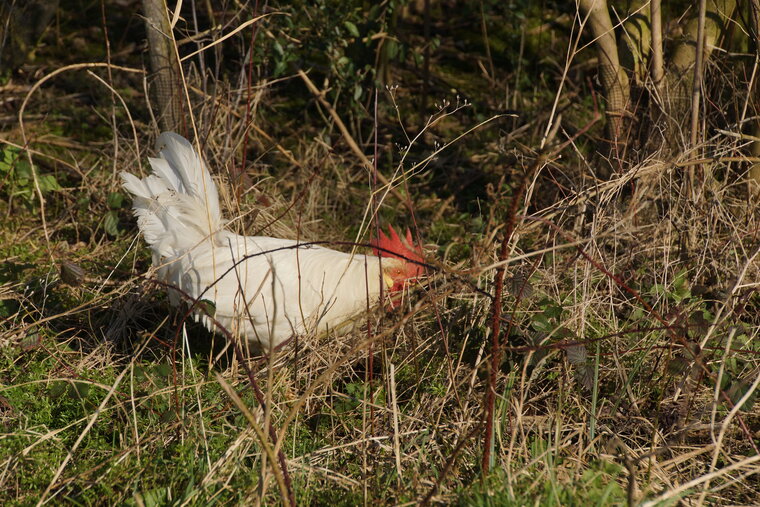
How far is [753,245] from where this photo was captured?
10.2ft

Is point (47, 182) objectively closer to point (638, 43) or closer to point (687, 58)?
point (638, 43)

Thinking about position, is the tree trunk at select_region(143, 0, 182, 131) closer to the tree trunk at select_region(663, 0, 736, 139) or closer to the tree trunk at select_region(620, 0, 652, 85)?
the tree trunk at select_region(620, 0, 652, 85)

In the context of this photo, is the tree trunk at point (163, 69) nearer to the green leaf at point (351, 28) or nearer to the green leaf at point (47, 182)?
the green leaf at point (47, 182)

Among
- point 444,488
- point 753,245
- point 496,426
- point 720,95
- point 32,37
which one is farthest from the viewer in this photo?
point 32,37

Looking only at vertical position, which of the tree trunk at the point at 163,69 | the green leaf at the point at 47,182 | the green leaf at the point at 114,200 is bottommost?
the green leaf at the point at 114,200

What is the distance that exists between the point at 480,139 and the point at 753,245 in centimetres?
230

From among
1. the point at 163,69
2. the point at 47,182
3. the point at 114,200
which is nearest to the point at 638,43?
the point at 163,69

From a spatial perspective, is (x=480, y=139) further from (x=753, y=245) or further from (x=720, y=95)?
(x=753, y=245)

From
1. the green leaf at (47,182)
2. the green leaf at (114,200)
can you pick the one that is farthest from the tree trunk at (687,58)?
the green leaf at (47,182)

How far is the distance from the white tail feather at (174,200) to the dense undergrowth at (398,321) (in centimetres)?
24

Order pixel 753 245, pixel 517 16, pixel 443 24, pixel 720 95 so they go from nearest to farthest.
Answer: pixel 753 245 < pixel 720 95 < pixel 517 16 < pixel 443 24

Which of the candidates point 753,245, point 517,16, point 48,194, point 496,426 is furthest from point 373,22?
point 496,426

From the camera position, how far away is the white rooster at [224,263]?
10.2 ft

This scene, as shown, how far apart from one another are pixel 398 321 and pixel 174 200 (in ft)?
4.77
